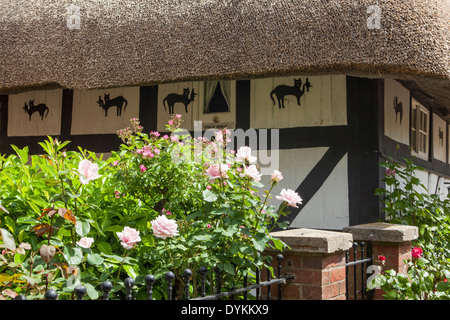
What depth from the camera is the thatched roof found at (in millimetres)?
5090

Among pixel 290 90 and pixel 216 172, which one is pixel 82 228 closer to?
pixel 216 172

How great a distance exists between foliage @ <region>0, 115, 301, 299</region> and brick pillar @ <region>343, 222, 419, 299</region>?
1.20m

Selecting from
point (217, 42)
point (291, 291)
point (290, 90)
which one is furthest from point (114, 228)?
point (290, 90)

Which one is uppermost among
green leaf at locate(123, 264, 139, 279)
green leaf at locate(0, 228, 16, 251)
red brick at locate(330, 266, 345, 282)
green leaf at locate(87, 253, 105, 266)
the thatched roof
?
the thatched roof

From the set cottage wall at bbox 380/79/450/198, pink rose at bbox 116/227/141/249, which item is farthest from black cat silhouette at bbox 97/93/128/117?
pink rose at bbox 116/227/141/249

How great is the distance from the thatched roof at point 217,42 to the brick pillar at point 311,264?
2.86 meters

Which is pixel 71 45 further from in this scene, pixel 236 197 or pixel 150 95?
pixel 236 197

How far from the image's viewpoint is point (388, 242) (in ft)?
11.3

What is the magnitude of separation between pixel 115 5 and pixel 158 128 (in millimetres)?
1638

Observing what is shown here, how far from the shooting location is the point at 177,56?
19.0 ft

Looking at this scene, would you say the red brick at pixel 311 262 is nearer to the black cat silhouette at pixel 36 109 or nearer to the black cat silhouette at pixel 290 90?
the black cat silhouette at pixel 290 90

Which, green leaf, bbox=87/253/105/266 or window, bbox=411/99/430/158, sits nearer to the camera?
green leaf, bbox=87/253/105/266

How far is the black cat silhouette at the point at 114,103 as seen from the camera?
6.83 m

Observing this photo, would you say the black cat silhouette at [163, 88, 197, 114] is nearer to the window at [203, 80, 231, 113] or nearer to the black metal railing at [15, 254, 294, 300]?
the window at [203, 80, 231, 113]
